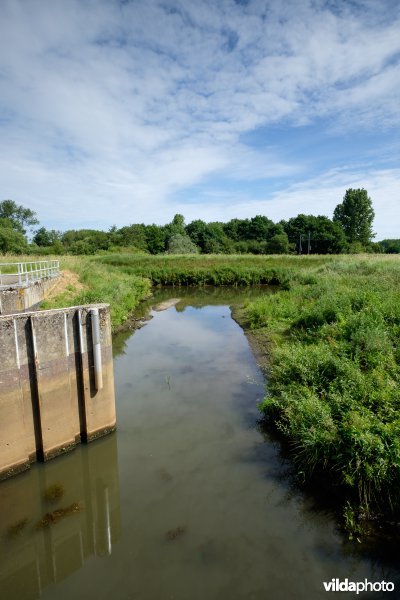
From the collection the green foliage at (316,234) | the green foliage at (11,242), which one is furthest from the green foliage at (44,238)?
the green foliage at (316,234)

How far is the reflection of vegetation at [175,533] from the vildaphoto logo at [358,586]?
2313mm

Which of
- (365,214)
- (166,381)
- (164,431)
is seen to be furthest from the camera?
(365,214)

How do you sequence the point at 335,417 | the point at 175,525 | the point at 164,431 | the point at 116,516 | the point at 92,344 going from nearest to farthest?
the point at 175,525, the point at 116,516, the point at 335,417, the point at 92,344, the point at 164,431

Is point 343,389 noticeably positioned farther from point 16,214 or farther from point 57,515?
point 16,214

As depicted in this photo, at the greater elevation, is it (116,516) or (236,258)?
(236,258)

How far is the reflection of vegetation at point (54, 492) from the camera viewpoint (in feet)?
22.5

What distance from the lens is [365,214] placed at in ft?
236

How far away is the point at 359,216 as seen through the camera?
72062 mm

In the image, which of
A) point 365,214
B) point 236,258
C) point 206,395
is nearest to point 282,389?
point 206,395

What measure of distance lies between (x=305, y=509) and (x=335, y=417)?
1.89 m

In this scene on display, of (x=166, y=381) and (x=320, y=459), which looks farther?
(x=166, y=381)

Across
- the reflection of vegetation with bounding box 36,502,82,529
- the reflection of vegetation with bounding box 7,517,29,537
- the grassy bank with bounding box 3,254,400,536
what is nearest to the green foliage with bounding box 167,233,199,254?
the grassy bank with bounding box 3,254,400,536

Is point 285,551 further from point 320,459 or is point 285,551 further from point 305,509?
point 320,459

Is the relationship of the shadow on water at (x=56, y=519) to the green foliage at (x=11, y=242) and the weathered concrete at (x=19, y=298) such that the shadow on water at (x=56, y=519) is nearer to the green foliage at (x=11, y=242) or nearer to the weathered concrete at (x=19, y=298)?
the weathered concrete at (x=19, y=298)
